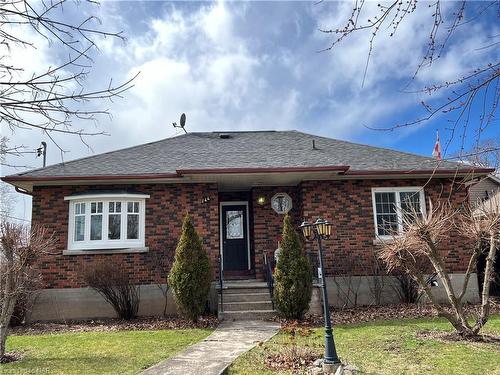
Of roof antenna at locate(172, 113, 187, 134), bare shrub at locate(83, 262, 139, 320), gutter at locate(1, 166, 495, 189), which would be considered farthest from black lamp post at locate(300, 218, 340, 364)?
roof antenna at locate(172, 113, 187, 134)

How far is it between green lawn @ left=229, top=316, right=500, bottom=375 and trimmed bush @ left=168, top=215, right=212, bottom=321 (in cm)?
227

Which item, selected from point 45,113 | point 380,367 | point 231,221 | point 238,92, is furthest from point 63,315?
point 45,113

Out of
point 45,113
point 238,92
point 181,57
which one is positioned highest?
point 238,92

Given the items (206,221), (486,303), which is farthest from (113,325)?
(486,303)

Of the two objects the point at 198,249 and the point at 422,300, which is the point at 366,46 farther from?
the point at 422,300

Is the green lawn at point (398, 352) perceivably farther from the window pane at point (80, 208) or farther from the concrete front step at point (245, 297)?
the window pane at point (80, 208)

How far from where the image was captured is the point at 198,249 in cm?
938

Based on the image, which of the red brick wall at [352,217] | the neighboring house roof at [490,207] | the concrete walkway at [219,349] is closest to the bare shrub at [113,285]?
the concrete walkway at [219,349]

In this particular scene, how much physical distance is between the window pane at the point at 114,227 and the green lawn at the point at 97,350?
9.90 feet

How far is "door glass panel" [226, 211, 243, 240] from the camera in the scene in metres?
13.0

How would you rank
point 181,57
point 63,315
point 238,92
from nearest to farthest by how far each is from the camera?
point 181,57, point 238,92, point 63,315

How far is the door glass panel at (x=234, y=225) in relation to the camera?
13008 millimetres

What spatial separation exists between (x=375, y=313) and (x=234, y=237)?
16.4ft

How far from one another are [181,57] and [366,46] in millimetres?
2275
